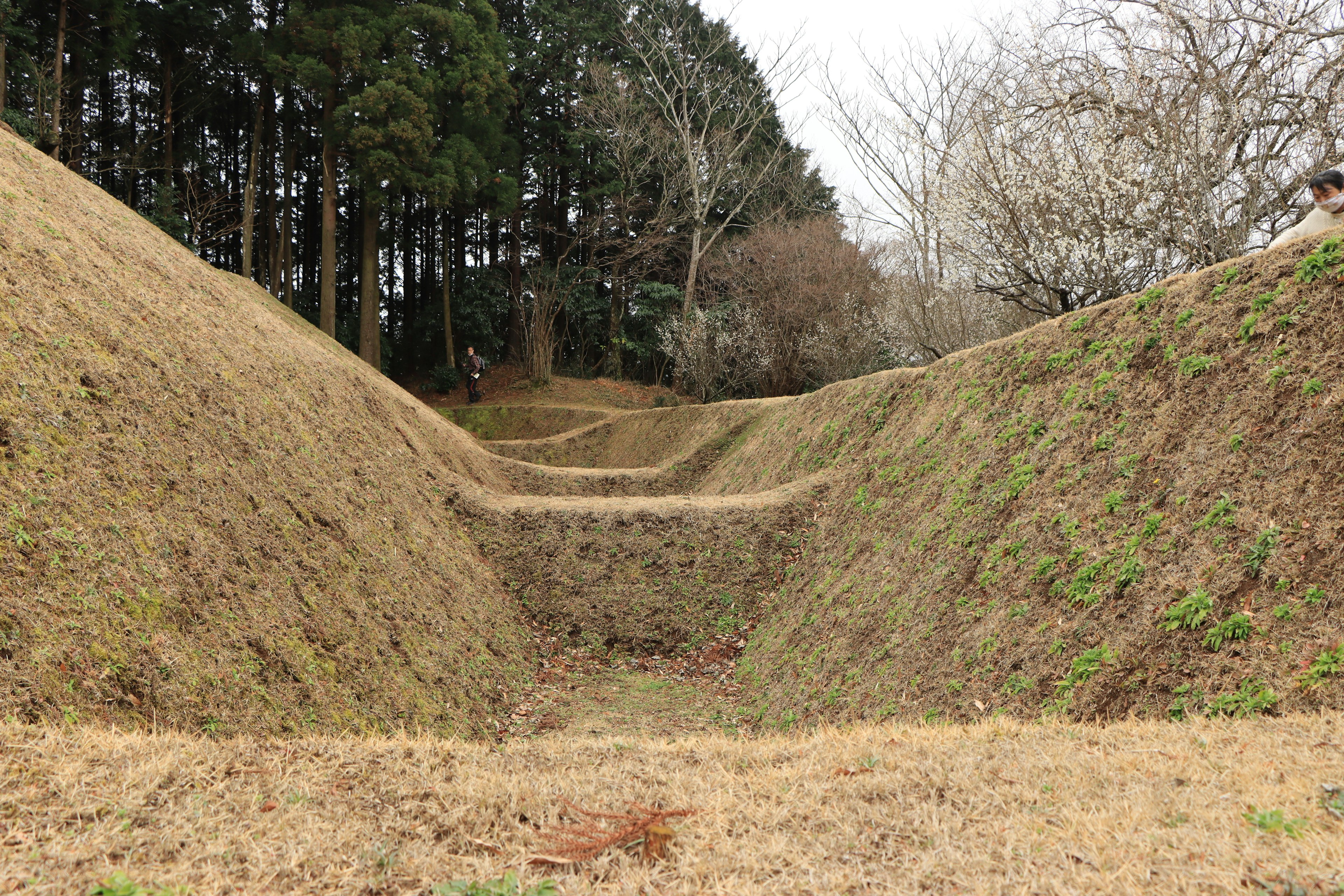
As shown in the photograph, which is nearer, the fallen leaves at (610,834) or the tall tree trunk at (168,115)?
the fallen leaves at (610,834)

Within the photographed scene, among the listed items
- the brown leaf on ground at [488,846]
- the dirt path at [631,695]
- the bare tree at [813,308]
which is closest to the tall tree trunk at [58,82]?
the dirt path at [631,695]

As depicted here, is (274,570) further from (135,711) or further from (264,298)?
(264,298)

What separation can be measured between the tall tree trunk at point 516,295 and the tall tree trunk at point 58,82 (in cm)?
1489

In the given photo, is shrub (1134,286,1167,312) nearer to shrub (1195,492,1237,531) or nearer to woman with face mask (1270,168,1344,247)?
woman with face mask (1270,168,1344,247)

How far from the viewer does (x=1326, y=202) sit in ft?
20.4

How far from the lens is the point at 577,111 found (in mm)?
30047

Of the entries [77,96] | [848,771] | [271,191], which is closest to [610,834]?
[848,771]

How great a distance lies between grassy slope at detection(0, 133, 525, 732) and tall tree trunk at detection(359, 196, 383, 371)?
50.4 feet

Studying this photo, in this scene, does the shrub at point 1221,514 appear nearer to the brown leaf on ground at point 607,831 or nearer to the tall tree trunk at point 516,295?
the brown leaf on ground at point 607,831

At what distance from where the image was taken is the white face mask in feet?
20.1

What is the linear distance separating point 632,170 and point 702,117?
13.9ft

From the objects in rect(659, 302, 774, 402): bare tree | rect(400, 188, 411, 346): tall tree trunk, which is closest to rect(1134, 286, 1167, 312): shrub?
rect(659, 302, 774, 402): bare tree

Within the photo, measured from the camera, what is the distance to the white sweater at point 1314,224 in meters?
6.22

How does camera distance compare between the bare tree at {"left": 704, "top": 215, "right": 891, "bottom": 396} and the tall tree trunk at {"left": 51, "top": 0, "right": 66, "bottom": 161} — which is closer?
the tall tree trunk at {"left": 51, "top": 0, "right": 66, "bottom": 161}
